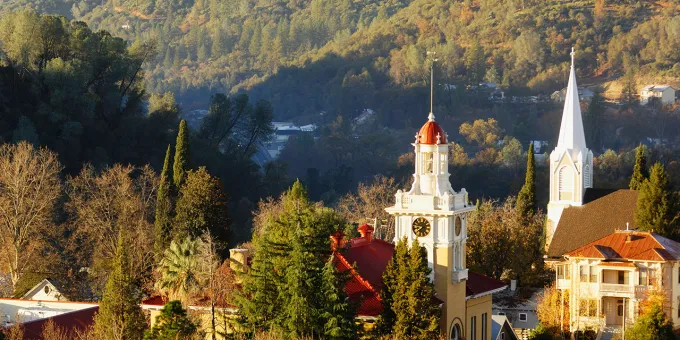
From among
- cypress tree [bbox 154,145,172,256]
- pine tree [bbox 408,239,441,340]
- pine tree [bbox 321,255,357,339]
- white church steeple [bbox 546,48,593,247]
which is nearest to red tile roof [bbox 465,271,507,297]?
pine tree [bbox 408,239,441,340]

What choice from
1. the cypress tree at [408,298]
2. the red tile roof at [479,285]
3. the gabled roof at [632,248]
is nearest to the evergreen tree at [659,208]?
the gabled roof at [632,248]

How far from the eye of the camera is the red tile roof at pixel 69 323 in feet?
150

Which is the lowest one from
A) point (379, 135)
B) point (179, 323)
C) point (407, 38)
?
point (179, 323)

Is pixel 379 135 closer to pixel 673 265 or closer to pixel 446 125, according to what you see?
pixel 446 125

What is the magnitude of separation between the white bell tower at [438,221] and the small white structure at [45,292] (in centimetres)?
1758

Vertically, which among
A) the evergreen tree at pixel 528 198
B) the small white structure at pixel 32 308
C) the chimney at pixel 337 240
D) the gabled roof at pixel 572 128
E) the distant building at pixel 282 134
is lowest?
the small white structure at pixel 32 308

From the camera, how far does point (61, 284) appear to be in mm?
61094

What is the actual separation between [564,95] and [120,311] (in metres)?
125

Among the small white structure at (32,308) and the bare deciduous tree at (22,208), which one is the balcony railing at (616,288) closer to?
the small white structure at (32,308)

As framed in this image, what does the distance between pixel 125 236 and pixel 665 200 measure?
2006 cm

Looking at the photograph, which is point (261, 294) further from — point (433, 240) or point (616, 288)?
point (616, 288)

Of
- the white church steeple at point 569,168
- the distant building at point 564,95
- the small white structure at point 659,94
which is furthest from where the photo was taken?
the distant building at point 564,95

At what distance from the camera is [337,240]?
152ft

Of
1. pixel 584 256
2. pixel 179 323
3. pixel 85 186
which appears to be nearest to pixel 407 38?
pixel 85 186
